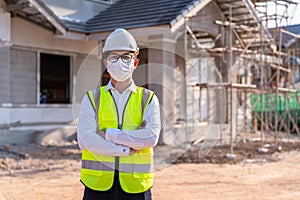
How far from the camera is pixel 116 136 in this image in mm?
2707

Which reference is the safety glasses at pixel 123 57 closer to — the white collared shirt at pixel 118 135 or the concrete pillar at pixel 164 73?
the white collared shirt at pixel 118 135

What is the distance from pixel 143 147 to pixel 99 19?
12005 millimetres

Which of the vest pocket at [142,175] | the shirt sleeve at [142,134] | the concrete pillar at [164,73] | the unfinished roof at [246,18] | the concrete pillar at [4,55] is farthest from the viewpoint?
the unfinished roof at [246,18]

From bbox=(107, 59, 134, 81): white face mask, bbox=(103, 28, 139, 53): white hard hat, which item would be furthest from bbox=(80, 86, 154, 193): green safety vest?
bbox=(103, 28, 139, 53): white hard hat

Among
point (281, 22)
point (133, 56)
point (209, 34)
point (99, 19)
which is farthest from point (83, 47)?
point (133, 56)

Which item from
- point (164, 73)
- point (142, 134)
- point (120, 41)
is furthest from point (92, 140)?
point (164, 73)

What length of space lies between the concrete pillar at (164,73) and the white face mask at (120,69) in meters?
10.3

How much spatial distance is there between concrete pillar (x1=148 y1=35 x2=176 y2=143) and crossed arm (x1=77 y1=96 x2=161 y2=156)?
1042cm

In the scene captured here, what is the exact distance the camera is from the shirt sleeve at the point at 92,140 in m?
2.72

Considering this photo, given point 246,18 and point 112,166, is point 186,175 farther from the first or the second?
point 246,18

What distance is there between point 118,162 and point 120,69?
555mm

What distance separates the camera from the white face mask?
285cm

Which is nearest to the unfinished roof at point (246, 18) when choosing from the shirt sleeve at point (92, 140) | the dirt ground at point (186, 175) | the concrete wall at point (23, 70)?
the dirt ground at point (186, 175)

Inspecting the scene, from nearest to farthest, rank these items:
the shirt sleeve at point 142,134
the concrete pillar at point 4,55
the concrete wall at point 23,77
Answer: the shirt sleeve at point 142,134, the concrete pillar at point 4,55, the concrete wall at point 23,77
